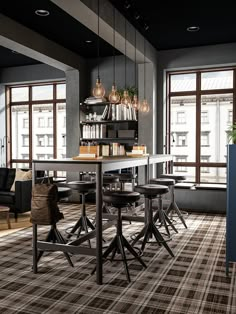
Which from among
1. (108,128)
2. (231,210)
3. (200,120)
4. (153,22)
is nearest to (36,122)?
(108,128)

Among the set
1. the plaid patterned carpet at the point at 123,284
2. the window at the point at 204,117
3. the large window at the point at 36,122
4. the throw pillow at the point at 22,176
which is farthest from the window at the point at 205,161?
the throw pillow at the point at 22,176

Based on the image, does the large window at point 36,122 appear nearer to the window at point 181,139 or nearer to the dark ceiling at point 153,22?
→ the dark ceiling at point 153,22

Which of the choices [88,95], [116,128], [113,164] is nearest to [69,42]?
[88,95]

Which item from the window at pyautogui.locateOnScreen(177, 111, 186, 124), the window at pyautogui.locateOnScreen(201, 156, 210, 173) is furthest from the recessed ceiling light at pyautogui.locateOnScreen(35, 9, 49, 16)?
the window at pyautogui.locateOnScreen(201, 156, 210, 173)

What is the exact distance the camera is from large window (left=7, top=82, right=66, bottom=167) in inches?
328

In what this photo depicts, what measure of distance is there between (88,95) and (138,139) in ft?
5.54

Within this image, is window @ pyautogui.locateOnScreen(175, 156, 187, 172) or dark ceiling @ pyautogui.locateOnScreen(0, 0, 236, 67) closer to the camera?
dark ceiling @ pyautogui.locateOnScreen(0, 0, 236, 67)

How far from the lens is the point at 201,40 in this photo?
6.38 m

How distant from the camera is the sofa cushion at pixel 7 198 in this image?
5922mm

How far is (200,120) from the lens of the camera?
7016mm

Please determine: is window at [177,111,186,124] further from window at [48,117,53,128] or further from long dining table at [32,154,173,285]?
long dining table at [32,154,173,285]

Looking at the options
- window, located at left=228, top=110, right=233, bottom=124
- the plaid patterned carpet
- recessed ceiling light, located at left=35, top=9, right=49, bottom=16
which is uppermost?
recessed ceiling light, located at left=35, top=9, right=49, bottom=16

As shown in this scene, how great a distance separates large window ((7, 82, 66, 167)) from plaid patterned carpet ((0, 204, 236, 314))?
14.1 ft

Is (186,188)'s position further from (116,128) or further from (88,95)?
(88,95)
